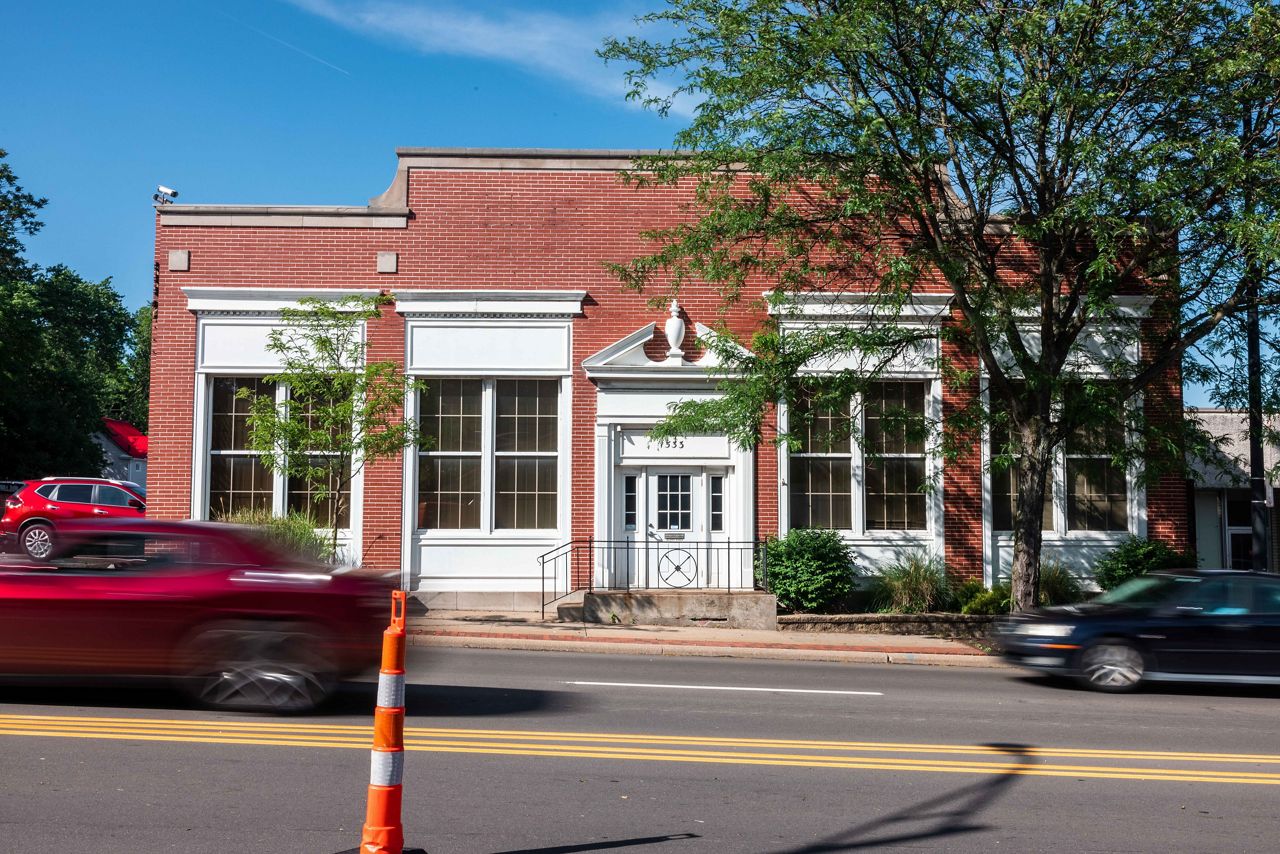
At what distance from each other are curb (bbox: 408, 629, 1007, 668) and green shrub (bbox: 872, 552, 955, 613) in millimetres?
2580

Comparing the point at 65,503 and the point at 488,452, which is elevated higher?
the point at 488,452

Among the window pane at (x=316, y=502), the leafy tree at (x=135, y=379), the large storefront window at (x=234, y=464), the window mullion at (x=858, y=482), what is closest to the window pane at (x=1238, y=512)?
the window mullion at (x=858, y=482)

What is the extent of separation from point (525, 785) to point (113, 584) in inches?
150

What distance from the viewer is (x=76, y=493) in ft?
77.0

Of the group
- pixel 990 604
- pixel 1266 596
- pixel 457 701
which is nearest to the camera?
pixel 457 701

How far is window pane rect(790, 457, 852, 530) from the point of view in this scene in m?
18.6

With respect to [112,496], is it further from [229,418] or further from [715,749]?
[715,749]

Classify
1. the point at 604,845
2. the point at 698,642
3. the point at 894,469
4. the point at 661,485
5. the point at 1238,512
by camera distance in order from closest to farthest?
the point at 604,845 → the point at 698,642 → the point at 661,485 → the point at 894,469 → the point at 1238,512

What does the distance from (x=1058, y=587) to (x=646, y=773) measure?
12779mm

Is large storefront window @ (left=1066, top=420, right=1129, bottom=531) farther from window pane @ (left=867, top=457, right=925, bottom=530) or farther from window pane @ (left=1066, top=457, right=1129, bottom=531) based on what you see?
window pane @ (left=867, top=457, right=925, bottom=530)

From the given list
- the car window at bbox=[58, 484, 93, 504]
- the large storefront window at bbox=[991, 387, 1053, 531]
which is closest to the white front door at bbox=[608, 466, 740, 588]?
the large storefront window at bbox=[991, 387, 1053, 531]

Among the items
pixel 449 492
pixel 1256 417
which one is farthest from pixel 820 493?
pixel 1256 417

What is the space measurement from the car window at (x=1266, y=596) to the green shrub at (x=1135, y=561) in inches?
244

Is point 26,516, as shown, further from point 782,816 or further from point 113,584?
point 782,816
